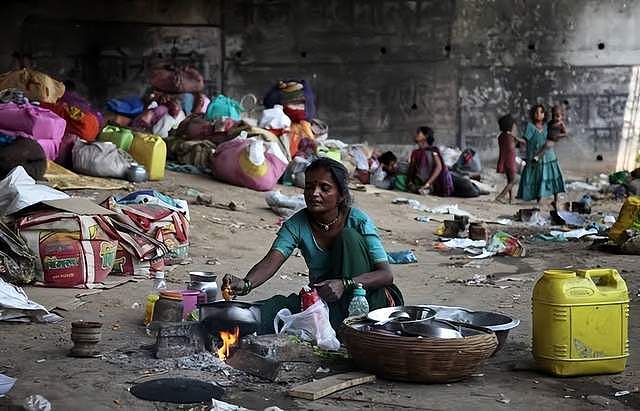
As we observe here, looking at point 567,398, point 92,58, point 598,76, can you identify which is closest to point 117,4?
point 92,58

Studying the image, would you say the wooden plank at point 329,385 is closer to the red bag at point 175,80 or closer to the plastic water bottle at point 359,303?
the plastic water bottle at point 359,303

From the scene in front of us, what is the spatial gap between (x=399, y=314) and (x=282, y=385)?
0.68 metres

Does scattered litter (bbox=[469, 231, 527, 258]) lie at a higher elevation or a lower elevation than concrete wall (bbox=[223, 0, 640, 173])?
lower

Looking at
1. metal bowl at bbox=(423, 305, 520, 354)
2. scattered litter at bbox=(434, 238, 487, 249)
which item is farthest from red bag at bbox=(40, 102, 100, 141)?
metal bowl at bbox=(423, 305, 520, 354)

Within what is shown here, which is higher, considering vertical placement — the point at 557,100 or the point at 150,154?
the point at 557,100

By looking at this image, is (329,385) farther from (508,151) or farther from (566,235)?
(508,151)

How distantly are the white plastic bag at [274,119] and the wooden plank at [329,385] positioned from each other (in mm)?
8408

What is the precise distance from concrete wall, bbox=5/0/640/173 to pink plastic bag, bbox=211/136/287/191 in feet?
15.5

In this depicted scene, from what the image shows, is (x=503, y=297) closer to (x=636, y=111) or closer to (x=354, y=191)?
(x=354, y=191)

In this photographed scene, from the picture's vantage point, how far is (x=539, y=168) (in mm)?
12594

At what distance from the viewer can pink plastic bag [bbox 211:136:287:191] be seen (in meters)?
11.4

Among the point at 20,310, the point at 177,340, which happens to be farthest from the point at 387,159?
the point at 177,340

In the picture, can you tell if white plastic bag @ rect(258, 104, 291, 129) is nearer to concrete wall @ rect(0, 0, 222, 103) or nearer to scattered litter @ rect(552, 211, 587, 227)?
scattered litter @ rect(552, 211, 587, 227)

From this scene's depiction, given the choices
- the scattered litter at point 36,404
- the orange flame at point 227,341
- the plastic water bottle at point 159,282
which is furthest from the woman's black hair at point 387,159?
the scattered litter at point 36,404
